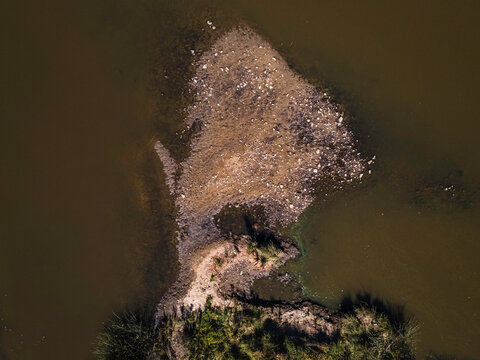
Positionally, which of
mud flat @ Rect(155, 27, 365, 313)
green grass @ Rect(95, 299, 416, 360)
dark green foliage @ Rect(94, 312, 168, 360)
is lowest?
dark green foliage @ Rect(94, 312, 168, 360)

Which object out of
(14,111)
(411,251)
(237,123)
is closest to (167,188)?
(237,123)

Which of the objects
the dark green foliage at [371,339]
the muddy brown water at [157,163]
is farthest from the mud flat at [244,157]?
the dark green foliage at [371,339]

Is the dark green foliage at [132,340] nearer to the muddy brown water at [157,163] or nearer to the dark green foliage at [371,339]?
the muddy brown water at [157,163]

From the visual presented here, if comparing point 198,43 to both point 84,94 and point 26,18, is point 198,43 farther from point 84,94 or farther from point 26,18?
point 26,18

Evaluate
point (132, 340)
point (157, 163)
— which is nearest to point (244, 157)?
point (157, 163)

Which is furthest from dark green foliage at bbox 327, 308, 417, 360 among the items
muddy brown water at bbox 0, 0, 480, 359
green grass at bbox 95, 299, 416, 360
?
muddy brown water at bbox 0, 0, 480, 359

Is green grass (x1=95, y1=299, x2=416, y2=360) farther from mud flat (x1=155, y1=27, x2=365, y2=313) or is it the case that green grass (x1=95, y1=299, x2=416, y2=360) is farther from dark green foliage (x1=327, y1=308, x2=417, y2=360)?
mud flat (x1=155, y1=27, x2=365, y2=313)

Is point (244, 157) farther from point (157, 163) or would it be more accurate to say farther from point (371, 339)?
point (371, 339)
